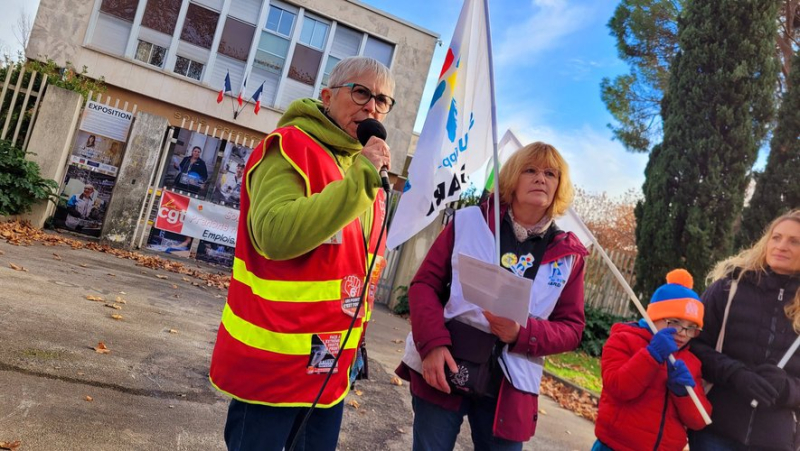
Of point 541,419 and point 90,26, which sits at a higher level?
point 90,26

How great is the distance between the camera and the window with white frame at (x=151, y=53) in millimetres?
14828

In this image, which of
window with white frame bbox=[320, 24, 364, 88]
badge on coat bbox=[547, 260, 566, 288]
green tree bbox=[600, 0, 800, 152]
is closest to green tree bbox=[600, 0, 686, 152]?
green tree bbox=[600, 0, 800, 152]

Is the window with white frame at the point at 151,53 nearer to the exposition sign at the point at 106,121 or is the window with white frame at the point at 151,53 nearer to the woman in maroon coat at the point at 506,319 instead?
the exposition sign at the point at 106,121

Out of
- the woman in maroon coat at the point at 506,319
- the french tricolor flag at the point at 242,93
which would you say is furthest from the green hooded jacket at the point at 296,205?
the french tricolor flag at the point at 242,93

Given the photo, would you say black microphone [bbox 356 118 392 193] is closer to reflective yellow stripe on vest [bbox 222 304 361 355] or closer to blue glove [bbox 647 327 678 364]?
reflective yellow stripe on vest [bbox 222 304 361 355]

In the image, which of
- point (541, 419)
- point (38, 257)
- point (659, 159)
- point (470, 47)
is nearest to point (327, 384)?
point (470, 47)

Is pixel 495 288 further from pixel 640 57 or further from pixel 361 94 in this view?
pixel 640 57

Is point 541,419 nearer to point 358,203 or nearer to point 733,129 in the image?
point 358,203

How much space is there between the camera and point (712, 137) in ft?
35.0

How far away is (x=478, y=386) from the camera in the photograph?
85.0 inches

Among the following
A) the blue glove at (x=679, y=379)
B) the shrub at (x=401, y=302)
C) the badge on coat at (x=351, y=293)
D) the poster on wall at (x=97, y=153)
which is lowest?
the shrub at (x=401, y=302)

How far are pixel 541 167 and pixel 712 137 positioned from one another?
1017 cm

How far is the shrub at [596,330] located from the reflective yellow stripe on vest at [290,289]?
946 centimetres

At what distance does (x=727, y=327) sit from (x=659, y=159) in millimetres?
9546
